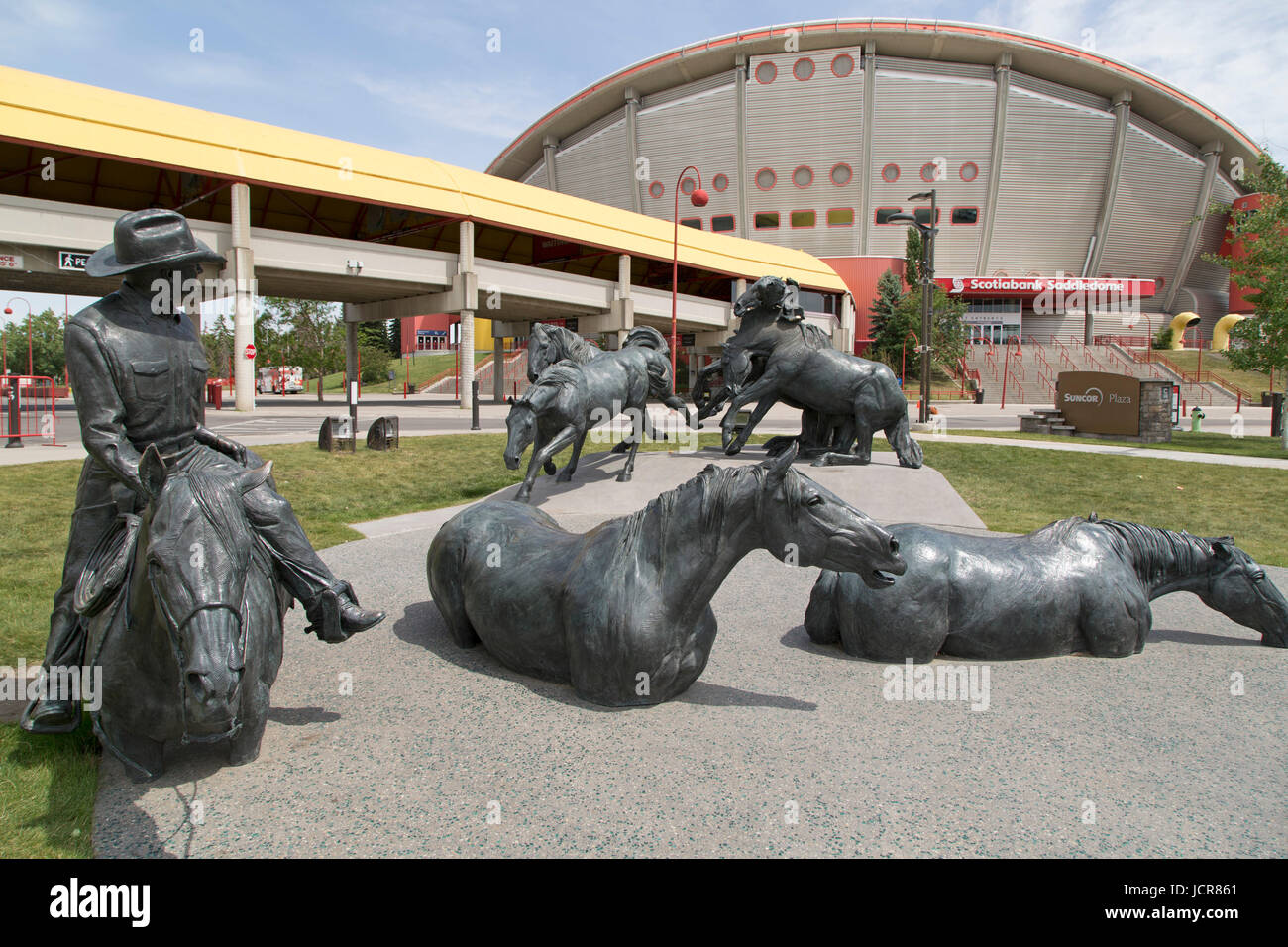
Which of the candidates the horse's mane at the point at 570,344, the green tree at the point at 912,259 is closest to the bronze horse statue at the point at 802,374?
the horse's mane at the point at 570,344

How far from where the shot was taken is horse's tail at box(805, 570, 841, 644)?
5262 mm

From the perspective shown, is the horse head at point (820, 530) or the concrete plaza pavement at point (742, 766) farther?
the horse head at point (820, 530)

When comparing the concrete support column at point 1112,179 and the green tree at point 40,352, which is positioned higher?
the concrete support column at point 1112,179

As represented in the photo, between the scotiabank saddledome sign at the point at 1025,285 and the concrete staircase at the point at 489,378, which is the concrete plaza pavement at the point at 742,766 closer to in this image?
the concrete staircase at the point at 489,378

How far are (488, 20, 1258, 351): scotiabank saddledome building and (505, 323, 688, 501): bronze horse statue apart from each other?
46.1 metres

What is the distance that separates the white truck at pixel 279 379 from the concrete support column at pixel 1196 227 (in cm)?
6344

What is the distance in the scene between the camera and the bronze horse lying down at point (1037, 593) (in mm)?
4875

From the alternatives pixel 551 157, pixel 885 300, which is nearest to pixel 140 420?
pixel 885 300

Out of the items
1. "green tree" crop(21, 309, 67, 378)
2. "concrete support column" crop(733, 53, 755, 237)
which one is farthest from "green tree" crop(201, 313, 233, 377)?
"concrete support column" crop(733, 53, 755, 237)

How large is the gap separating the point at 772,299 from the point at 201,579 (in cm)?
862

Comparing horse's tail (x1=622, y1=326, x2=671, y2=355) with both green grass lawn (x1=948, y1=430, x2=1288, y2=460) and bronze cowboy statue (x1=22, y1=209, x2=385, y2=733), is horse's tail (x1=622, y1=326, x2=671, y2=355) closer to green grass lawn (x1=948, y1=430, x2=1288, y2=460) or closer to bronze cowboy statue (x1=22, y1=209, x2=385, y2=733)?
bronze cowboy statue (x1=22, y1=209, x2=385, y2=733)

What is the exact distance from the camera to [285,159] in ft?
78.3
